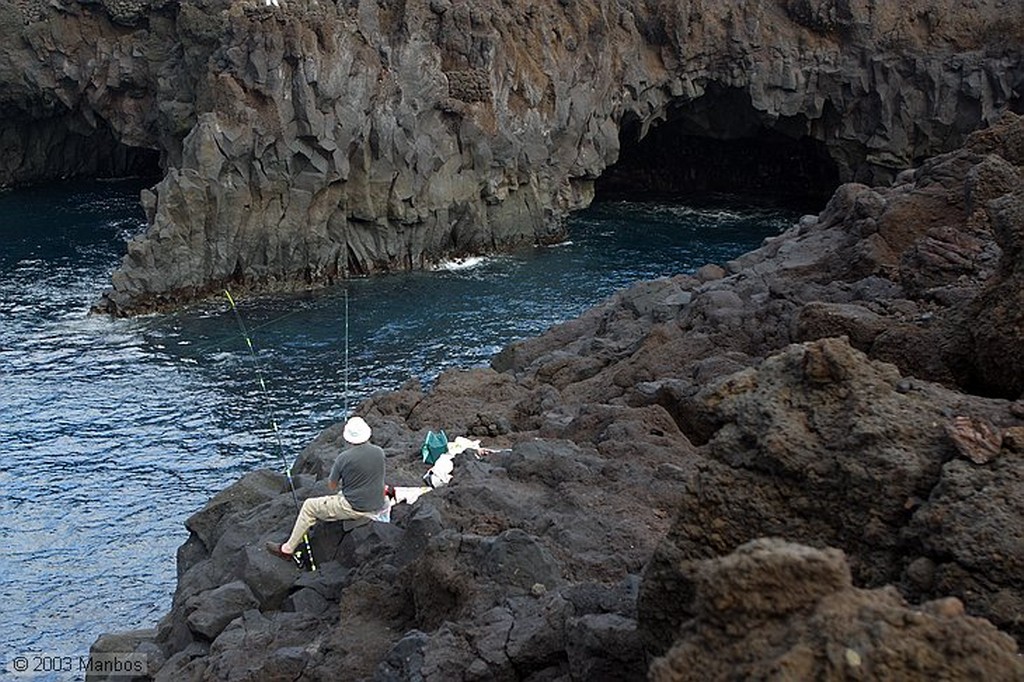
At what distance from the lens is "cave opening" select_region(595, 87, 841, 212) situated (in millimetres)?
67250

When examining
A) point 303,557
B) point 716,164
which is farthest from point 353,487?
point 716,164

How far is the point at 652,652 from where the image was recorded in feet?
30.0

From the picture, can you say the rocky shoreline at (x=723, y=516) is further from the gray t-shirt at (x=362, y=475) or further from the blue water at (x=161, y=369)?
the blue water at (x=161, y=369)

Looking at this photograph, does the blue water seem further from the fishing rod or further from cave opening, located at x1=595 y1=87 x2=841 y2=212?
cave opening, located at x1=595 y1=87 x2=841 y2=212

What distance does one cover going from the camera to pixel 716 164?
236 ft

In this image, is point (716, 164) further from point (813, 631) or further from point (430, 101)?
point (813, 631)

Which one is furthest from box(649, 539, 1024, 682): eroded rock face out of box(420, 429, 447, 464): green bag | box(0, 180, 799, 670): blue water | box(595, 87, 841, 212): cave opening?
box(595, 87, 841, 212): cave opening

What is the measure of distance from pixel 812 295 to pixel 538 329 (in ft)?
70.0

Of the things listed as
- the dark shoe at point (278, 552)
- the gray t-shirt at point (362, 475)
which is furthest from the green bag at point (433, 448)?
the dark shoe at point (278, 552)

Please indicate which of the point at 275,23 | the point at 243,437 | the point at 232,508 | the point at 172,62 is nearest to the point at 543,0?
the point at 275,23

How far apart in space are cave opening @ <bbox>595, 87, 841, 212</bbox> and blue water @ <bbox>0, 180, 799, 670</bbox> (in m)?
7.17

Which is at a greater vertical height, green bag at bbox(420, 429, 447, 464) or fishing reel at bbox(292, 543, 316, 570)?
green bag at bbox(420, 429, 447, 464)

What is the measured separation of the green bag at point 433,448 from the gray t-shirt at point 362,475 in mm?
3540

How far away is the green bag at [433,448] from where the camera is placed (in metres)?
20.3
